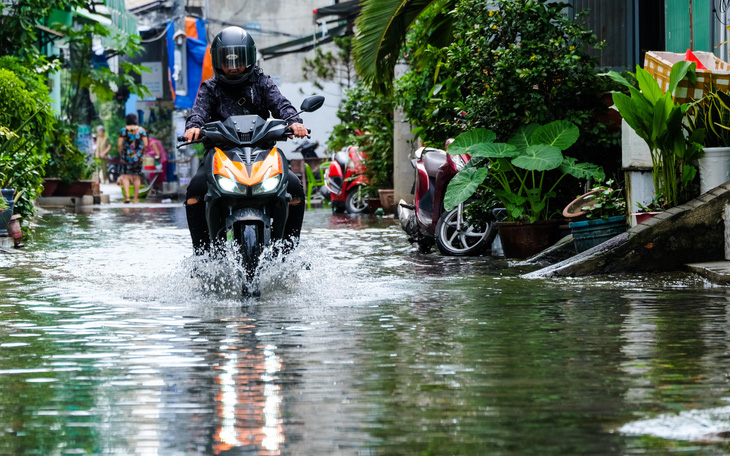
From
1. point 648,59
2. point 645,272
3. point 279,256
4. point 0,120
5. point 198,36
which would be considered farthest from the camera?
point 198,36

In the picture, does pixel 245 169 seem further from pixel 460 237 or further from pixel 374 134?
pixel 374 134

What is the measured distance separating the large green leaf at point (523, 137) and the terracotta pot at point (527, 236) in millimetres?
754

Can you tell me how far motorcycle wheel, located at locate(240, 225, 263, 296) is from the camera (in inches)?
338

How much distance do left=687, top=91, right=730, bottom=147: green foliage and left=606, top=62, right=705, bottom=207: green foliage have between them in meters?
0.11

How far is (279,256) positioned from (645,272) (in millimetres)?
3010

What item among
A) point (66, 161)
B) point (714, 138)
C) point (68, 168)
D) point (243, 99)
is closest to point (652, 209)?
point (714, 138)

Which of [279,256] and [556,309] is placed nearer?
[556,309]

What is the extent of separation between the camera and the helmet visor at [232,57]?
9.12 meters

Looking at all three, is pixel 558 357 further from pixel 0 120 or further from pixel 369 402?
pixel 0 120

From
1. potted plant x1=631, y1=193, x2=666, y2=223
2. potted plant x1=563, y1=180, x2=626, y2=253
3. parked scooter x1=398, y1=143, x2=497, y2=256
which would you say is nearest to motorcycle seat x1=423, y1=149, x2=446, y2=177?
parked scooter x1=398, y1=143, x2=497, y2=256

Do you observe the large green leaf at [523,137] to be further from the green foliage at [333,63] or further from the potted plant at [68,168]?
the green foliage at [333,63]

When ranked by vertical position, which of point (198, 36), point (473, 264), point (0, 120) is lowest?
point (473, 264)

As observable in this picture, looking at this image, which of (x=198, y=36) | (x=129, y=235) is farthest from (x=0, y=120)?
(x=198, y=36)

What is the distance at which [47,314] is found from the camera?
26.6 ft
